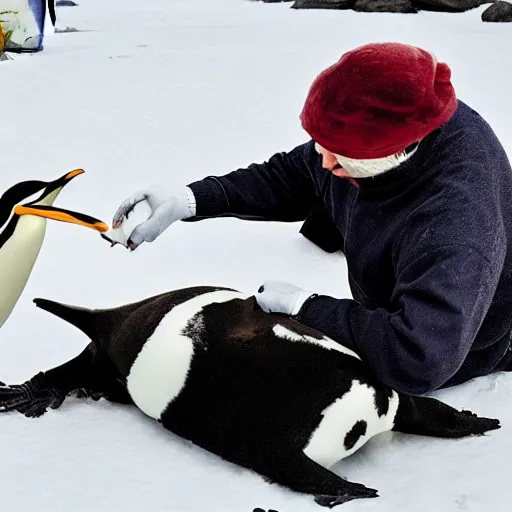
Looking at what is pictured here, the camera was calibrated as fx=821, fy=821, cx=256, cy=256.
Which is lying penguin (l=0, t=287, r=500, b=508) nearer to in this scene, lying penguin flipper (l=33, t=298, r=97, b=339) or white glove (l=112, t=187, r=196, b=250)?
lying penguin flipper (l=33, t=298, r=97, b=339)

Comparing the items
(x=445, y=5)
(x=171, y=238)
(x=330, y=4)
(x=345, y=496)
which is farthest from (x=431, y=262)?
(x=445, y=5)

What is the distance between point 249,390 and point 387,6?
696cm

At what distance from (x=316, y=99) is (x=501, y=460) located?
568 millimetres

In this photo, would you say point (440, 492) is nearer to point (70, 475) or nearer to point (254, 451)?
point (254, 451)

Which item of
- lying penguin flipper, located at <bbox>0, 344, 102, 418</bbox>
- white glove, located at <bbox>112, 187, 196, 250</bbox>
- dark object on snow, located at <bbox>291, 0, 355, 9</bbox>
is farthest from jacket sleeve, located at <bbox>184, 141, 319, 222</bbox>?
dark object on snow, located at <bbox>291, 0, 355, 9</bbox>

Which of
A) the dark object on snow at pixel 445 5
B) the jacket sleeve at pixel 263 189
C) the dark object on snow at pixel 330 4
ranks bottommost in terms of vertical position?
the dark object on snow at pixel 445 5

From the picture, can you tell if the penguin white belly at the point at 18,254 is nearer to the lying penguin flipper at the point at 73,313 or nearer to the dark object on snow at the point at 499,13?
the lying penguin flipper at the point at 73,313

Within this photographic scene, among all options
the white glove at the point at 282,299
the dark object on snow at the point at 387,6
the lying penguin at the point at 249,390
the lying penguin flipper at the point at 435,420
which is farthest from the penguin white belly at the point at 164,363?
the dark object on snow at the point at 387,6

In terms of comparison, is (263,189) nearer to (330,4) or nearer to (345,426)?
(345,426)

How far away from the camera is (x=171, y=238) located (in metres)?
2.17

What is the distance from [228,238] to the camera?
217 cm

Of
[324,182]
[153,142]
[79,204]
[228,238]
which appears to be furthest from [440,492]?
[153,142]

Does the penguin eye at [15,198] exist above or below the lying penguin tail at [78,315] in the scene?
above

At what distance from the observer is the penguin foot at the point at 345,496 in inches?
40.6
